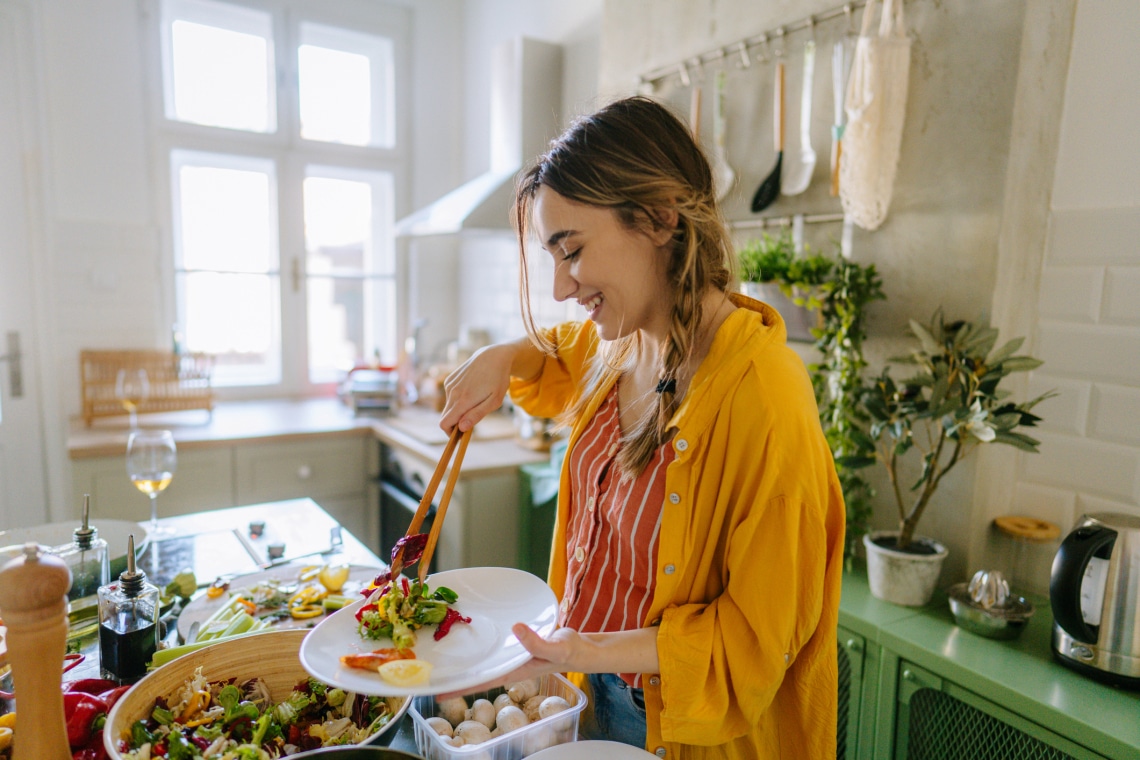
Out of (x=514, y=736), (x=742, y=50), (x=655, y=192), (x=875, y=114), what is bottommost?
(x=514, y=736)

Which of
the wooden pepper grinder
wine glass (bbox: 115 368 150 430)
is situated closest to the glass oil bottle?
the wooden pepper grinder

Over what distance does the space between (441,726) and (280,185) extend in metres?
3.28

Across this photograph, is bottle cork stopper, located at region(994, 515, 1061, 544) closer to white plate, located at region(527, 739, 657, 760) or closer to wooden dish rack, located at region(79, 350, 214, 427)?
white plate, located at region(527, 739, 657, 760)

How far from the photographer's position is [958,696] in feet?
4.21

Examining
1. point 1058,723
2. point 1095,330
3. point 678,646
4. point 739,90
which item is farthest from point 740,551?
point 739,90

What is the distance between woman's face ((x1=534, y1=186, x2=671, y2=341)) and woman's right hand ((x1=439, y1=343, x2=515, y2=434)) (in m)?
0.27

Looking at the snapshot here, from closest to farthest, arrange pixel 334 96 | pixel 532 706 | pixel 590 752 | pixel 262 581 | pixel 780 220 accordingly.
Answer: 1. pixel 590 752
2. pixel 532 706
3. pixel 262 581
4. pixel 780 220
5. pixel 334 96

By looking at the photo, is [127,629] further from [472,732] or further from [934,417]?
[934,417]

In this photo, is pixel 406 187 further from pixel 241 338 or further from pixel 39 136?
pixel 39 136

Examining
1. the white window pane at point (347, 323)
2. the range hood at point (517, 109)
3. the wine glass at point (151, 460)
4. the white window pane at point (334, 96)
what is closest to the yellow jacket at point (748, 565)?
the wine glass at point (151, 460)

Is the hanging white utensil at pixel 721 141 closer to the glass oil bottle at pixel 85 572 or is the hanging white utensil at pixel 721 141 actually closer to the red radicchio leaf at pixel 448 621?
the red radicchio leaf at pixel 448 621

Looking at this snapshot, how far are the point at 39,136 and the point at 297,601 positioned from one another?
2.80 metres

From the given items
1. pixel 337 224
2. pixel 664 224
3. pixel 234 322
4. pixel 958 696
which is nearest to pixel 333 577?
pixel 664 224

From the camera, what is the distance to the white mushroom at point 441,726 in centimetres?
84
